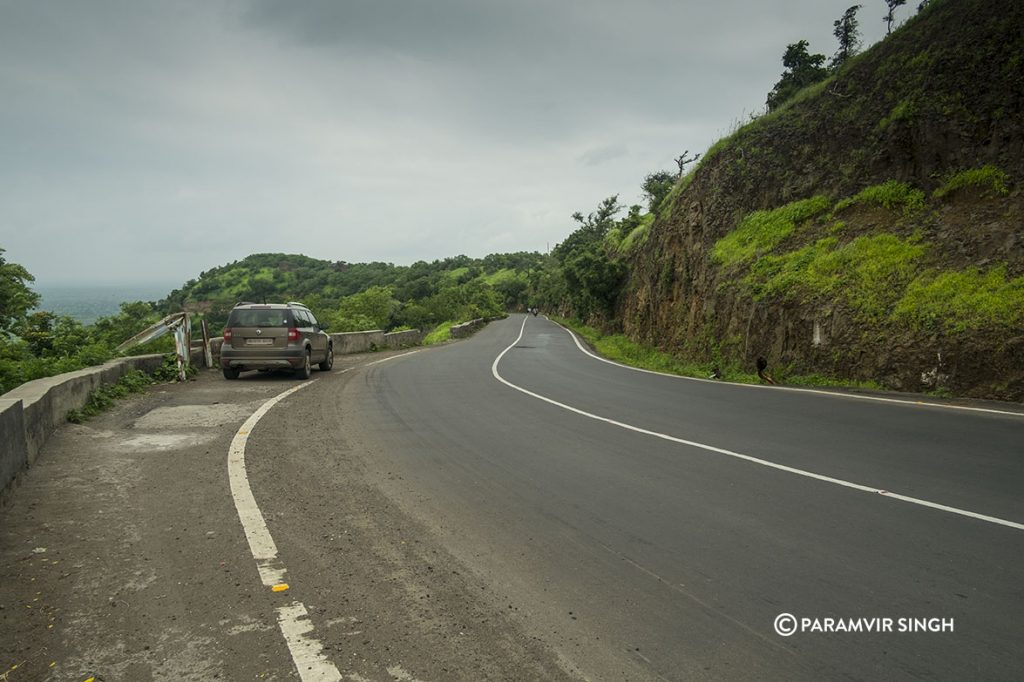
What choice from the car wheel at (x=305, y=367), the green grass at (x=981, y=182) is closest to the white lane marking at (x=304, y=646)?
the car wheel at (x=305, y=367)

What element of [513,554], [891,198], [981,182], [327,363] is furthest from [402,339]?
[513,554]

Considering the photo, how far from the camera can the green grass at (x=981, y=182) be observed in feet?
47.1

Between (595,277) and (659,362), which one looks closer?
(659,362)

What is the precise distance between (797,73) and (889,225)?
14412 mm

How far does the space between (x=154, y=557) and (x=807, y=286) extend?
16739mm

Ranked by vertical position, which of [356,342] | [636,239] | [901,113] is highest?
[901,113]

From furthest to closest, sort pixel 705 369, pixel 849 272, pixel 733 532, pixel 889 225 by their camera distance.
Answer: pixel 705 369
pixel 889 225
pixel 849 272
pixel 733 532

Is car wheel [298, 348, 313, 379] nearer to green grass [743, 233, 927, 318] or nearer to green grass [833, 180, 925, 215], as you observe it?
green grass [743, 233, 927, 318]

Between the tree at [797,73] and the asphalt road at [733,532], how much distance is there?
867 inches

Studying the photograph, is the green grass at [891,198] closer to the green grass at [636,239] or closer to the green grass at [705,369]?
the green grass at [705,369]

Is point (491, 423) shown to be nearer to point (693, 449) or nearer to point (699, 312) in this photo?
point (693, 449)

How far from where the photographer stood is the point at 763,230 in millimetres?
21141

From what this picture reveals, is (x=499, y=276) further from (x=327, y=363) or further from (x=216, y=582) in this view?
(x=216, y=582)

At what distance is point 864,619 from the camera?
3.44m
